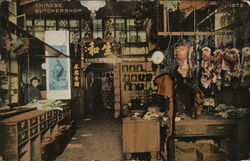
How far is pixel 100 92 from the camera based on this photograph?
19.2 meters

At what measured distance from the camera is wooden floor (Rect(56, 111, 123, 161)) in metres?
Answer: 6.09

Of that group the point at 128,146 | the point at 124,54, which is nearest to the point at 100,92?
the point at 124,54

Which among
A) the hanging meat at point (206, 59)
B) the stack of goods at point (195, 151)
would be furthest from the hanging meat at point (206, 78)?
the stack of goods at point (195, 151)

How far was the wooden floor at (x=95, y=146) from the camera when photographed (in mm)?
6094

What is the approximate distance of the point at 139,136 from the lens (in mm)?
4941

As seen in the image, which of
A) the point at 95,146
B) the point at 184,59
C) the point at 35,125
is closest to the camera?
the point at 35,125

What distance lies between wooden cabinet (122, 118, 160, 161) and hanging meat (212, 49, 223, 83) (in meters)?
2.42

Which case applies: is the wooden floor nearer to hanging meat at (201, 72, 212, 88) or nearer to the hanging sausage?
hanging meat at (201, 72, 212, 88)

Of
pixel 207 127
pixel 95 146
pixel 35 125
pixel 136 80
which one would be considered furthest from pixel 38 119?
pixel 136 80

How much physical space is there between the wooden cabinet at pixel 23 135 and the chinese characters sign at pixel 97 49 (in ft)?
13.5

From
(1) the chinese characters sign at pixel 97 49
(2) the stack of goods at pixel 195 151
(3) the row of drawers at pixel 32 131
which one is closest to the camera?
(3) the row of drawers at pixel 32 131

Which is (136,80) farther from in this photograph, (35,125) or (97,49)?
(35,125)

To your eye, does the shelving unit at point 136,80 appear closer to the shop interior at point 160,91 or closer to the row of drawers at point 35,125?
the shop interior at point 160,91

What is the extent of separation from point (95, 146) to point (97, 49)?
507 centimetres
